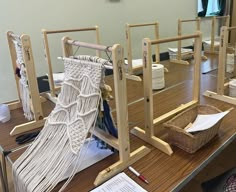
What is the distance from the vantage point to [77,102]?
2.97 ft

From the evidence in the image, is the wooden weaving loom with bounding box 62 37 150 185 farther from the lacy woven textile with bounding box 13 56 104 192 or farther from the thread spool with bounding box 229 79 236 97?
the thread spool with bounding box 229 79 236 97

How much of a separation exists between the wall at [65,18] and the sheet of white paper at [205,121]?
4.56ft

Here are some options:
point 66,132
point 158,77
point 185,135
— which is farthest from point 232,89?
point 66,132

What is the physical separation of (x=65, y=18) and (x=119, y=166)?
5.11 feet

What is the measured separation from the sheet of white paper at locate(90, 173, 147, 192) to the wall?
1412 millimetres

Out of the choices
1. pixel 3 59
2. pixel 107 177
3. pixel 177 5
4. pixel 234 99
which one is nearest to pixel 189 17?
pixel 177 5

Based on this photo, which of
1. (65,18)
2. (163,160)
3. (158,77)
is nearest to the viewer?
(163,160)

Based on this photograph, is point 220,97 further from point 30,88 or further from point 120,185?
point 30,88

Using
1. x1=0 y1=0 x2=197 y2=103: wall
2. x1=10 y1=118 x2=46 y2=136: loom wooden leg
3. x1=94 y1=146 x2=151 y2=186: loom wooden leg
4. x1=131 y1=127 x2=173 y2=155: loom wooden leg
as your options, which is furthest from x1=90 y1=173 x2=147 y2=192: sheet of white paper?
x1=0 y1=0 x2=197 y2=103: wall

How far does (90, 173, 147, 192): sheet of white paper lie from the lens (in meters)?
0.82

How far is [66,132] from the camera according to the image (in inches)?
35.2

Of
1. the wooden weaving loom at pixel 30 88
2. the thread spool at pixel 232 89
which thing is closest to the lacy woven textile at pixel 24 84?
the wooden weaving loom at pixel 30 88

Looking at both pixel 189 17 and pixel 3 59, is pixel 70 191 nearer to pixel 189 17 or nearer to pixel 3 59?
pixel 3 59

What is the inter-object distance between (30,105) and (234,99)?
3.87 feet
